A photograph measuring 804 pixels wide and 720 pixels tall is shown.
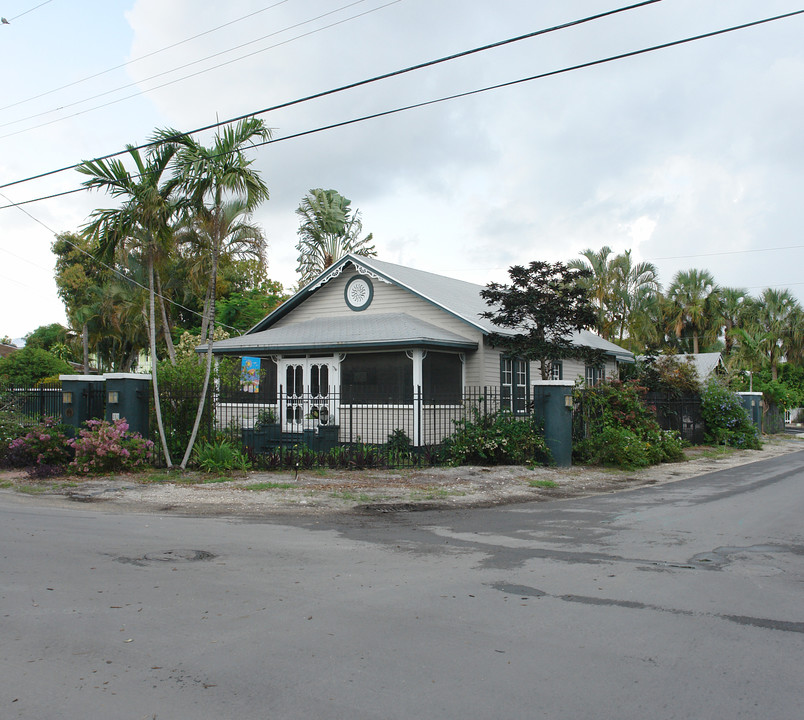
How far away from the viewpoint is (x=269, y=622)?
513cm

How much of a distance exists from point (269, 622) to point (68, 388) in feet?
40.9

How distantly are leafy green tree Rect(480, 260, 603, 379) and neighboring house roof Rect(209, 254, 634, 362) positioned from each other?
47.3 inches

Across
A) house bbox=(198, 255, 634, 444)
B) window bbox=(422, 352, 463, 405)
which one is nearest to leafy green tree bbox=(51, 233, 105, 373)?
house bbox=(198, 255, 634, 444)

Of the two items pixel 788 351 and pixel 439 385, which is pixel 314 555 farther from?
pixel 788 351

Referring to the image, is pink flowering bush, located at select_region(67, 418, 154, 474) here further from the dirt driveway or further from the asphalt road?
the asphalt road

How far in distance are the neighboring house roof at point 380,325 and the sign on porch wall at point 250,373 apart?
1.94 feet

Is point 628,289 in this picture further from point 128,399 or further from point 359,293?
point 128,399

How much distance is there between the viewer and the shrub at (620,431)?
656 inches

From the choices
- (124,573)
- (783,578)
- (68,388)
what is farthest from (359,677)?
(68,388)

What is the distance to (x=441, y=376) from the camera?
1900cm

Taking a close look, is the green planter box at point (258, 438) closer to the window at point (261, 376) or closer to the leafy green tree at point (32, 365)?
the window at point (261, 376)

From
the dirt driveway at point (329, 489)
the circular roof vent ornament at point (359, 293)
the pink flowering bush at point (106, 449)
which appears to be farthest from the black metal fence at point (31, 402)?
the circular roof vent ornament at point (359, 293)

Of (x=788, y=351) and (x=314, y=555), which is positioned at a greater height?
(x=788, y=351)

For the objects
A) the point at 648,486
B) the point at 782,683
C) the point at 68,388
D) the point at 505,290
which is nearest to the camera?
the point at 782,683
